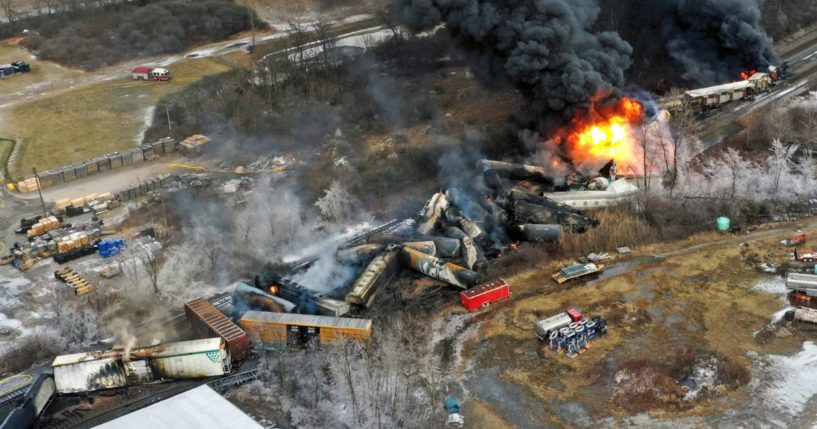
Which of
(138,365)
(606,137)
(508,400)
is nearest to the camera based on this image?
(508,400)

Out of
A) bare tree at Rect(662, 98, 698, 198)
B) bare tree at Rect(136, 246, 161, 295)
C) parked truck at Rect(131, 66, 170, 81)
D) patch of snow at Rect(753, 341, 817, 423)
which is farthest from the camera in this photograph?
parked truck at Rect(131, 66, 170, 81)

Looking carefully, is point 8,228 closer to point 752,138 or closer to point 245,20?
point 245,20

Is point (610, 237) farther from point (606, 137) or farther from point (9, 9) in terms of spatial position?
point (9, 9)

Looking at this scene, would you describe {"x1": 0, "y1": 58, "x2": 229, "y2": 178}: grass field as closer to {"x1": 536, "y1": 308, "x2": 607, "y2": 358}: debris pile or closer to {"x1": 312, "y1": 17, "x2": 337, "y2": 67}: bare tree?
{"x1": 312, "y1": 17, "x2": 337, "y2": 67}: bare tree

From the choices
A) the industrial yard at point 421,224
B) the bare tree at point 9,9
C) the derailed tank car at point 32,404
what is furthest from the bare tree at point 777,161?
the bare tree at point 9,9

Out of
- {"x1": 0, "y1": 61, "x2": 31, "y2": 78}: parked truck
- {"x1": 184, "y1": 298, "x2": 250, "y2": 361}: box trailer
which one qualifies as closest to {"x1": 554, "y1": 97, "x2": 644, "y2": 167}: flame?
{"x1": 184, "y1": 298, "x2": 250, "y2": 361}: box trailer

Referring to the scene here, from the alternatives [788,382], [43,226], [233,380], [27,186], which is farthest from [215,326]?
[27,186]

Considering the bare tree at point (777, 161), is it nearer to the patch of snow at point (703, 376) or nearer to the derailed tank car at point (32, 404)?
the patch of snow at point (703, 376)
